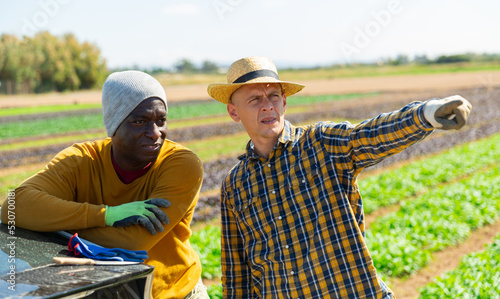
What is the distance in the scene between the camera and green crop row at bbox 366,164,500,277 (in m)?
5.85

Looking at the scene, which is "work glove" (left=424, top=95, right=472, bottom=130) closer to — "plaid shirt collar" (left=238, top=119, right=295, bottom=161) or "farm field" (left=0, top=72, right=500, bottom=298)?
"plaid shirt collar" (left=238, top=119, right=295, bottom=161)

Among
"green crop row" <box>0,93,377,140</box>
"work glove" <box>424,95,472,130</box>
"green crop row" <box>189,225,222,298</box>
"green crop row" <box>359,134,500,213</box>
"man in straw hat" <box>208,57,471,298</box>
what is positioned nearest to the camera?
"work glove" <box>424,95,472,130</box>

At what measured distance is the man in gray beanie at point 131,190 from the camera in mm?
2057

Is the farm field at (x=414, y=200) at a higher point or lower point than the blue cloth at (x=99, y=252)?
lower

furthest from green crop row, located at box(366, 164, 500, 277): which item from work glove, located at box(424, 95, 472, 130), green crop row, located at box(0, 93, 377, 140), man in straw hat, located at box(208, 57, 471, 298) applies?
green crop row, located at box(0, 93, 377, 140)

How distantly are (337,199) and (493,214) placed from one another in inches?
253

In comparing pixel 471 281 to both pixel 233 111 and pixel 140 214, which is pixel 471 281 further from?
pixel 140 214

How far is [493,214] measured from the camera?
7535 millimetres

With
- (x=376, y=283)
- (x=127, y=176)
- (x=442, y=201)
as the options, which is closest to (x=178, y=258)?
(x=127, y=176)

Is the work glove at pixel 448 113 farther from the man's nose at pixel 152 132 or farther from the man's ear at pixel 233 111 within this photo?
the man's nose at pixel 152 132

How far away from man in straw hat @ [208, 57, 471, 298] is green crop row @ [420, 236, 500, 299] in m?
2.64

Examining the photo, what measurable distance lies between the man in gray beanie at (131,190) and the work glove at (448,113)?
3.60 ft

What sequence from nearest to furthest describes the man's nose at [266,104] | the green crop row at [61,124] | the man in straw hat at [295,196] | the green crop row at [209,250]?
the man in straw hat at [295,196] < the man's nose at [266,104] < the green crop row at [209,250] < the green crop row at [61,124]

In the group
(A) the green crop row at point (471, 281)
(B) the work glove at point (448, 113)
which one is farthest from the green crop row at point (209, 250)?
(B) the work glove at point (448, 113)
